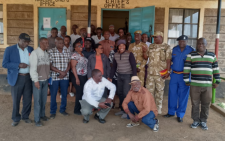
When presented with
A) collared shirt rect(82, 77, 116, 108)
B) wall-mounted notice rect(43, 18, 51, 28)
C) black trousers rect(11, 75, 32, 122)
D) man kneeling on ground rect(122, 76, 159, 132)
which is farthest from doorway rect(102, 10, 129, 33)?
black trousers rect(11, 75, 32, 122)

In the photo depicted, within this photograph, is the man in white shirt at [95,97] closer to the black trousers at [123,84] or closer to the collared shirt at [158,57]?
the black trousers at [123,84]

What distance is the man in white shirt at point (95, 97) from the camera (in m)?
3.54

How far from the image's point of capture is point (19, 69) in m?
3.36

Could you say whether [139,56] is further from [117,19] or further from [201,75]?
[117,19]

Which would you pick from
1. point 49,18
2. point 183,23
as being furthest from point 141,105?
point 49,18

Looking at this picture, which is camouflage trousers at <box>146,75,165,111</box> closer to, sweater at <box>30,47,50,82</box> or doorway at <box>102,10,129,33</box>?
sweater at <box>30,47,50,82</box>

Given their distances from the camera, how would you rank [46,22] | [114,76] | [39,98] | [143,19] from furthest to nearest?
[46,22]
[143,19]
[114,76]
[39,98]

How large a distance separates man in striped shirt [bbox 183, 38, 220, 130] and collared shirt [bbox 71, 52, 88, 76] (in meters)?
2.05

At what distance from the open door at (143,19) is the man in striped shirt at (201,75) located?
99.7 inches

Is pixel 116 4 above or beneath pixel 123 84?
above

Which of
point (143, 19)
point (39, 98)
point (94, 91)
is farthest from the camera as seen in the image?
point (143, 19)

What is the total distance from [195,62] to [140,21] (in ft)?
10.3

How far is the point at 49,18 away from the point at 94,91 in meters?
3.93

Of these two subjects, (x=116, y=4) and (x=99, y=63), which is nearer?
(x=99, y=63)
